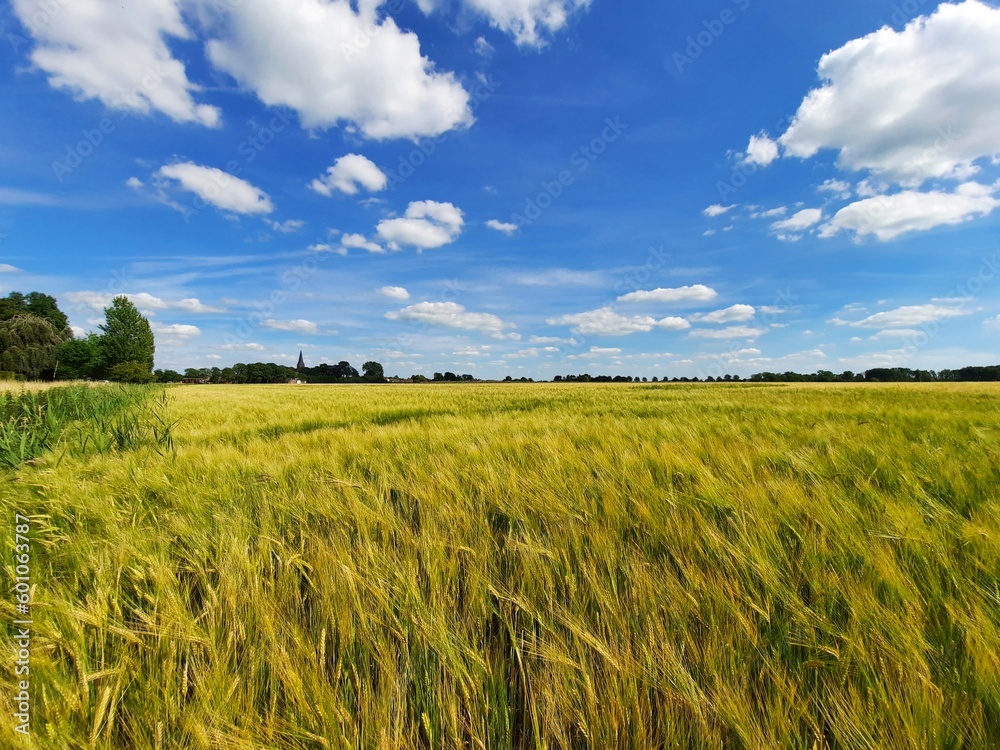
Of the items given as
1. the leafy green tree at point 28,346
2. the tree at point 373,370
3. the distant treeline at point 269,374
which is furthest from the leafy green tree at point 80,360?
the tree at point 373,370

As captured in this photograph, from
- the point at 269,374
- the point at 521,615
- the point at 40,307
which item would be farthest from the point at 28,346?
the point at 521,615

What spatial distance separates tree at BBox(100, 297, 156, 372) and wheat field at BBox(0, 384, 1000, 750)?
63.0 m

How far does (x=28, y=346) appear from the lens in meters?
40.7

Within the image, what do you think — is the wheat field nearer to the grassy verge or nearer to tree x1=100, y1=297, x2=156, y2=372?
the grassy verge

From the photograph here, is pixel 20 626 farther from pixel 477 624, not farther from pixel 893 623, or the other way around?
pixel 893 623

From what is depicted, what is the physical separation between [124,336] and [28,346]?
8.29m

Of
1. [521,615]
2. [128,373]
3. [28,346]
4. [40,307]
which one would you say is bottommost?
[521,615]

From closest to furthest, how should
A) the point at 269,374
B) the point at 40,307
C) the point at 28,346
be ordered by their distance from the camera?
the point at 28,346 < the point at 40,307 < the point at 269,374

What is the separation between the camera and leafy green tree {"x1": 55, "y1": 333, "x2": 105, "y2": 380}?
159 feet

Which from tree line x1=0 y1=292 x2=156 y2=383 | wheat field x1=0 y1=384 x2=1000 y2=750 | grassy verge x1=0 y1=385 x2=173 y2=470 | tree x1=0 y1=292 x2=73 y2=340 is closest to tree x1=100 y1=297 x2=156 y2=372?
tree line x1=0 y1=292 x2=156 y2=383

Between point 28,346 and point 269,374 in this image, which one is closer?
point 28,346

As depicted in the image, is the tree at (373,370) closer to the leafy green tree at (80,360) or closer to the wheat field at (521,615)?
the leafy green tree at (80,360)

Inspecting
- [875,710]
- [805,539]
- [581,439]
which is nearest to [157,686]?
[875,710]

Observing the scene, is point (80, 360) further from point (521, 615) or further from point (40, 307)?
point (521, 615)
